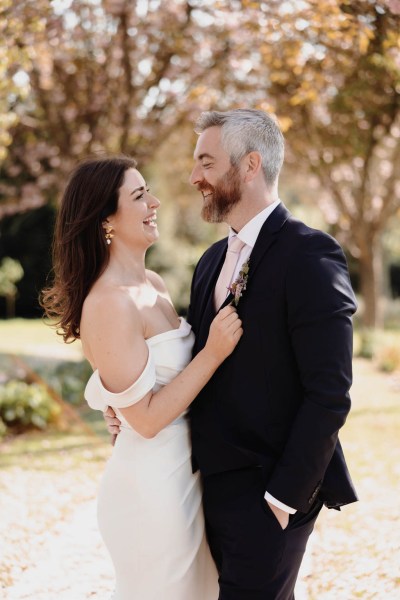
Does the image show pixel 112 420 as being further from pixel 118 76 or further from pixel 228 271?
pixel 118 76

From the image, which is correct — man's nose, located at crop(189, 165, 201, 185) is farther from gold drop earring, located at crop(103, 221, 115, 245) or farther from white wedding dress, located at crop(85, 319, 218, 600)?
white wedding dress, located at crop(85, 319, 218, 600)

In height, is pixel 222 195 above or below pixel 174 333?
above

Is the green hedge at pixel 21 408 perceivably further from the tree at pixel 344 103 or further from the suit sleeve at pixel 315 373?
the suit sleeve at pixel 315 373

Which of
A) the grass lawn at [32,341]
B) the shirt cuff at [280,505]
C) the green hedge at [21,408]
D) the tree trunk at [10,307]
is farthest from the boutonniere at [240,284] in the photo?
the tree trunk at [10,307]

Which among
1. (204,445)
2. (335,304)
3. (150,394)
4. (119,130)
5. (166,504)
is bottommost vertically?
(119,130)

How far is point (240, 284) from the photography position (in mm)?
2561

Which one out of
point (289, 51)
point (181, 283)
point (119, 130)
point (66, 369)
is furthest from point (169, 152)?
point (289, 51)

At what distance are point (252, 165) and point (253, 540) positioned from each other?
1.37 meters

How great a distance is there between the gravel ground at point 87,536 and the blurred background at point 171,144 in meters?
0.02

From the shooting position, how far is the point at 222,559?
271 centimetres

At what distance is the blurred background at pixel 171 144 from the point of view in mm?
5039

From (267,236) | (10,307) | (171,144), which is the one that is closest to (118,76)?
(171,144)

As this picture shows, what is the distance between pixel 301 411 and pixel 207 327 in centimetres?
57

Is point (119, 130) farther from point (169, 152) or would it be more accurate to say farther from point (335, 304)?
point (335, 304)
